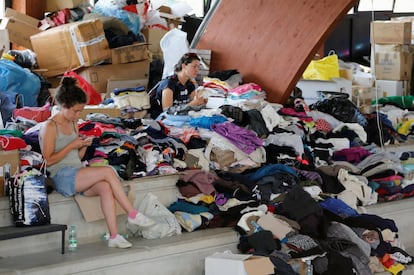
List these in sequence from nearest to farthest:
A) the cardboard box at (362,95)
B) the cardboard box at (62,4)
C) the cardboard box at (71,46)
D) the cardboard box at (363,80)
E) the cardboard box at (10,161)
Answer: the cardboard box at (10,161), the cardboard box at (71,46), the cardboard box at (62,4), the cardboard box at (362,95), the cardboard box at (363,80)

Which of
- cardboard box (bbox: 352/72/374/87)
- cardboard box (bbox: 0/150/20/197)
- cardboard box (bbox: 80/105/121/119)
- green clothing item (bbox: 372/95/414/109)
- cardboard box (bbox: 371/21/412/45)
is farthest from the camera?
cardboard box (bbox: 371/21/412/45)

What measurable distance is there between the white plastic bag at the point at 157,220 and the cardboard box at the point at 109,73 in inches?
122

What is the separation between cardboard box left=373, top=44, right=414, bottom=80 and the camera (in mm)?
11839

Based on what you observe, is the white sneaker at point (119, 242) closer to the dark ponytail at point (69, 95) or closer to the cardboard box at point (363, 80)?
the dark ponytail at point (69, 95)

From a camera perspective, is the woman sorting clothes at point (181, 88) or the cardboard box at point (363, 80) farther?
the cardboard box at point (363, 80)

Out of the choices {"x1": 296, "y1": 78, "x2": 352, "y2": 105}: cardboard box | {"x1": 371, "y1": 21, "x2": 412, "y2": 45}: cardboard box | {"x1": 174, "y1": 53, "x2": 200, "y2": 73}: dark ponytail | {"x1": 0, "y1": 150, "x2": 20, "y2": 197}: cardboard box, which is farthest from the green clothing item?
{"x1": 0, "y1": 150, "x2": 20, "y2": 197}: cardboard box

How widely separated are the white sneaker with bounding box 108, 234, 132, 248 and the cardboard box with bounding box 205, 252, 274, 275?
559mm

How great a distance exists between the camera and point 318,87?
33.4 ft

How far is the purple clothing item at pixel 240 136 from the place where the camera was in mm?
7551

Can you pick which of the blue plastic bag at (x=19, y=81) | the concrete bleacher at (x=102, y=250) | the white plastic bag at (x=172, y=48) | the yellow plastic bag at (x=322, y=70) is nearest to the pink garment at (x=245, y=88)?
the white plastic bag at (x=172, y=48)

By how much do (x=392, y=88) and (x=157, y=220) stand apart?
627cm

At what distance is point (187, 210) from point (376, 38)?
620 cm

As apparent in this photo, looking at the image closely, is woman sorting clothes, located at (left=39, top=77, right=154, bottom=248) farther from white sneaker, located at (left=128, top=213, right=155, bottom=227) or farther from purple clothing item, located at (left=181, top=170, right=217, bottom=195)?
purple clothing item, located at (left=181, top=170, right=217, bottom=195)

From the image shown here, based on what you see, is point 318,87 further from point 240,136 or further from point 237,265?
point 237,265
